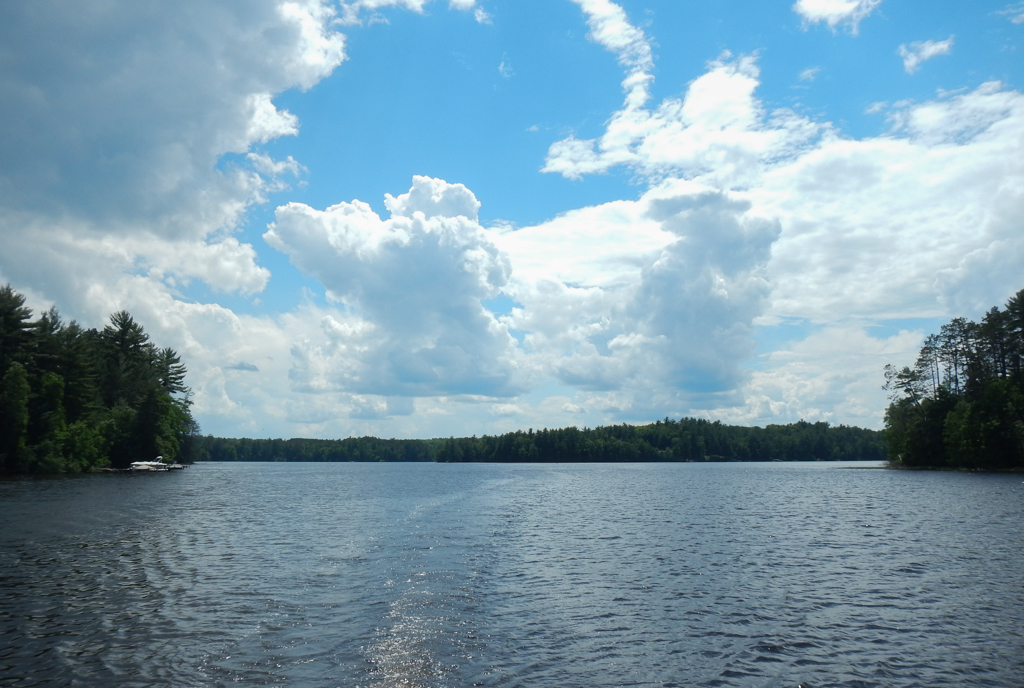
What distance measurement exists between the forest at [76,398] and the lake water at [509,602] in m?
47.5

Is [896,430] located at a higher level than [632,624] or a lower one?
higher

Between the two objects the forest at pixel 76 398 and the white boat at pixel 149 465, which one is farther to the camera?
the white boat at pixel 149 465

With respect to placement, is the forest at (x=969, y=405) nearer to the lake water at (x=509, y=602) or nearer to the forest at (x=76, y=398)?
the lake water at (x=509, y=602)

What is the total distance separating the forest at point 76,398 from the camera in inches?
3189

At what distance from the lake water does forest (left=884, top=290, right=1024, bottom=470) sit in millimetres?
65949

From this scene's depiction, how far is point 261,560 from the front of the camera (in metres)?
28.9

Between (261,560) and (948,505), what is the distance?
54031 millimetres

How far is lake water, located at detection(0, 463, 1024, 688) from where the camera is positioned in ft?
50.1

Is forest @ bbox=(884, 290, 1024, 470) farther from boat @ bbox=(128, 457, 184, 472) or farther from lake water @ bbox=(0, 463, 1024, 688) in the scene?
boat @ bbox=(128, 457, 184, 472)

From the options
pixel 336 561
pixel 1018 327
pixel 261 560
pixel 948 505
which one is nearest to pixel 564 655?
pixel 336 561

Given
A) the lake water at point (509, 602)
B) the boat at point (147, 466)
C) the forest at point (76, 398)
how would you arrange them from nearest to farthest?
the lake water at point (509, 602), the forest at point (76, 398), the boat at point (147, 466)

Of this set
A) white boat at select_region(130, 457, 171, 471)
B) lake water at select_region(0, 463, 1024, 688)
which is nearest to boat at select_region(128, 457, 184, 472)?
white boat at select_region(130, 457, 171, 471)

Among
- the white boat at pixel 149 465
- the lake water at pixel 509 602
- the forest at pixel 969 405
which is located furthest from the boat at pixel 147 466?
the forest at pixel 969 405

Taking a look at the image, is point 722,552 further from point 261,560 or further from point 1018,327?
point 1018,327
